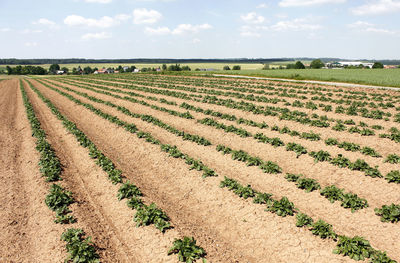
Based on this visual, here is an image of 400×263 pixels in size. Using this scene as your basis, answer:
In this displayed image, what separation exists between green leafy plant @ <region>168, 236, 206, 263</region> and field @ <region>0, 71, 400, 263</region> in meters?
0.04

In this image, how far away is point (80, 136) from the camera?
18.0 meters

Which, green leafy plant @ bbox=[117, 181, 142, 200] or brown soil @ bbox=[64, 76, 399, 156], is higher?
brown soil @ bbox=[64, 76, 399, 156]

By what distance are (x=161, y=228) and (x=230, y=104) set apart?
791 inches

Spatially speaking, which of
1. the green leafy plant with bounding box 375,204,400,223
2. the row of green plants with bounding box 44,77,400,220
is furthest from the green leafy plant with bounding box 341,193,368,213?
the green leafy plant with bounding box 375,204,400,223

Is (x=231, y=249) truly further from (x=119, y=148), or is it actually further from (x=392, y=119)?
(x=392, y=119)

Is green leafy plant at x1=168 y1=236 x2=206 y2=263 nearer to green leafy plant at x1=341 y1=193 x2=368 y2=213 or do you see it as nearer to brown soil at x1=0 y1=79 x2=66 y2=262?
brown soil at x1=0 y1=79 x2=66 y2=262

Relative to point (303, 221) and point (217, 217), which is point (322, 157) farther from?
point (217, 217)

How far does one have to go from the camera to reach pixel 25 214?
9.61 meters

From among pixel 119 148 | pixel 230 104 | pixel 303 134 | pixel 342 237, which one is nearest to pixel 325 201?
pixel 342 237

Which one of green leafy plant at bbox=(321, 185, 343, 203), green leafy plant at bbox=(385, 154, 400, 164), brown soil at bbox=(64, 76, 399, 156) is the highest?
brown soil at bbox=(64, 76, 399, 156)

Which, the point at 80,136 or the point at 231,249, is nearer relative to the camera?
the point at 231,249

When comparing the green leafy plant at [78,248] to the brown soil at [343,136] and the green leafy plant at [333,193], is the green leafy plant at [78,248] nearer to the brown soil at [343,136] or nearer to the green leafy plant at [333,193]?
the green leafy plant at [333,193]

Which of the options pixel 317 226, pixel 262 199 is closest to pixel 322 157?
pixel 262 199

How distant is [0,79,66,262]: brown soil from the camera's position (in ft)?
25.2
